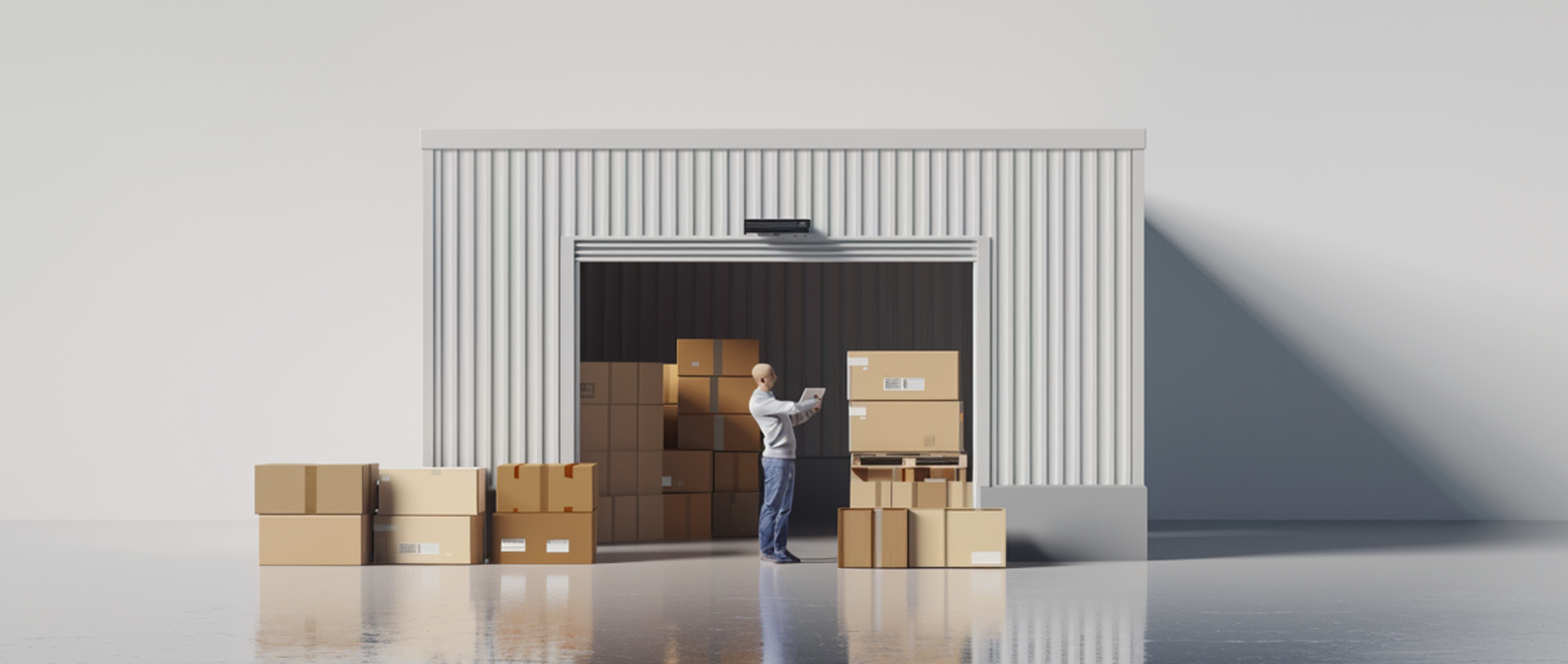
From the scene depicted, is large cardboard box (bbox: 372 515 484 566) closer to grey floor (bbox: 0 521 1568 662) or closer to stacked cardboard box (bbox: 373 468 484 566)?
stacked cardboard box (bbox: 373 468 484 566)

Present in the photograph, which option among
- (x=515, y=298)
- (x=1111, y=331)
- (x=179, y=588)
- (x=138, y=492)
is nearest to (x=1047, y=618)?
(x=1111, y=331)

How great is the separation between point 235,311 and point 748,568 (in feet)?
26.8

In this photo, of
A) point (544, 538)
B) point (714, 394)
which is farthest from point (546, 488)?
point (714, 394)

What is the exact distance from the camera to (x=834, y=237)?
1033 centimetres

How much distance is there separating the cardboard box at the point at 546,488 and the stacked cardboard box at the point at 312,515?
3.68ft

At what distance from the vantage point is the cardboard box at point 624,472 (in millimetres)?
11930

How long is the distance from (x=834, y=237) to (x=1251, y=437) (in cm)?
692

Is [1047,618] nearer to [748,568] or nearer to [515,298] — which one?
[748,568]

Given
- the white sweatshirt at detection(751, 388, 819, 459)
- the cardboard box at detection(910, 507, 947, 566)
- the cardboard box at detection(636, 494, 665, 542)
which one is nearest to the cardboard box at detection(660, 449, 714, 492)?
the cardboard box at detection(636, 494, 665, 542)

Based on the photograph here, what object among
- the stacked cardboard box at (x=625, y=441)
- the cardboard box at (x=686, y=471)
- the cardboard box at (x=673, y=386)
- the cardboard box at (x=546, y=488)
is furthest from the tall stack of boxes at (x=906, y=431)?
the cardboard box at (x=673, y=386)

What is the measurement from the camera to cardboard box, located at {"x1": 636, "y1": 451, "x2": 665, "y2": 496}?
12.1 m

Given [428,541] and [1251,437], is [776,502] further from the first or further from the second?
[1251,437]

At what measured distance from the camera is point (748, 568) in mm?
9570

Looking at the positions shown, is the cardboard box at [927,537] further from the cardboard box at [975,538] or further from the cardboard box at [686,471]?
the cardboard box at [686,471]
